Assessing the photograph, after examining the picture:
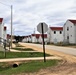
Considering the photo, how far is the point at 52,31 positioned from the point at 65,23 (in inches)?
A: 778

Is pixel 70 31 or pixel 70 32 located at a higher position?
pixel 70 31

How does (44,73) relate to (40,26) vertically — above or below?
below

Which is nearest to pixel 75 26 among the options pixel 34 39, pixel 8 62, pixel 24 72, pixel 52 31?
pixel 52 31

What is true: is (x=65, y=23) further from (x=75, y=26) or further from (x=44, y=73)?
(x=44, y=73)

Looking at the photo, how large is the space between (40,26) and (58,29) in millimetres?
84757

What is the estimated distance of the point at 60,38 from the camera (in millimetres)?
103812

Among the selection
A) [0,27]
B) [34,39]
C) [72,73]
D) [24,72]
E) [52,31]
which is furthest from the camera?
[34,39]

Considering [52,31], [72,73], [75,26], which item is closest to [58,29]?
[52,31]

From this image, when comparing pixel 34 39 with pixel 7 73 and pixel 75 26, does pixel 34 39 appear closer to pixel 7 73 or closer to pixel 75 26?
pixel 75 26

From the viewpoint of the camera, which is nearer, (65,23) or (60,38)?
(65,23)

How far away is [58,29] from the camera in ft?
339

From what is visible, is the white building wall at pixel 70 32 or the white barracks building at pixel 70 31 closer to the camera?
the white barracks building at pixel 70 31

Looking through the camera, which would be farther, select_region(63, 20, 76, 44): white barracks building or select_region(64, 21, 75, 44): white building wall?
select_region(64, 21, 75, 44): white building wall

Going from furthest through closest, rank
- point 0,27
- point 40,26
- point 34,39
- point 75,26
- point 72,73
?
point 34,39 < point 75,26 < point 0,27 < point 40,26 < point 72,73
